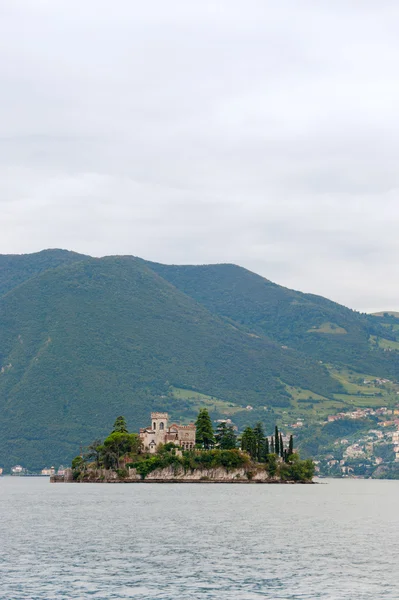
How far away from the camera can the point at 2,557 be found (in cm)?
7650

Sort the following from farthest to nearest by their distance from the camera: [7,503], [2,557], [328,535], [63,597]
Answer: [7,503], [328,535], [2,557], [63,597]

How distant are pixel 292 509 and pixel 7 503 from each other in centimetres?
4391

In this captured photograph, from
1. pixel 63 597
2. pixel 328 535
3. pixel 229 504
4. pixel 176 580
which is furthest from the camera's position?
pixel 229 504

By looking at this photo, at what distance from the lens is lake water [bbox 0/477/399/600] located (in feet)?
207

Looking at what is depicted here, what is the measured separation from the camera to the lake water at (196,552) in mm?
63094

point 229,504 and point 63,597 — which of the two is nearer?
point 63,597

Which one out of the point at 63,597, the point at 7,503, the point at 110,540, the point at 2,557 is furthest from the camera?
the point at 7,503

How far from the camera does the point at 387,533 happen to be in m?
102

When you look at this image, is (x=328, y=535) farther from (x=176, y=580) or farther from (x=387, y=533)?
(x=176, y=580)

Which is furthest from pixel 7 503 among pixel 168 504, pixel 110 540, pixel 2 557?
pixel 2 557

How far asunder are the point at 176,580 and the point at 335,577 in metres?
10.3

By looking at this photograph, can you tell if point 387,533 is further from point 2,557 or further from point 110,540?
point 2,557

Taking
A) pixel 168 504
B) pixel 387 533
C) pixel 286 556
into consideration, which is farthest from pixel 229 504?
pixel 286 556

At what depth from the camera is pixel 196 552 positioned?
81.0 metres
